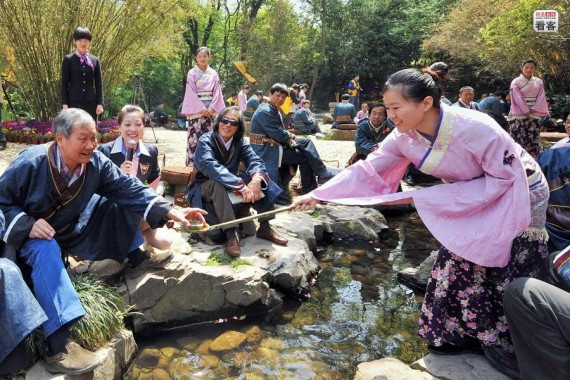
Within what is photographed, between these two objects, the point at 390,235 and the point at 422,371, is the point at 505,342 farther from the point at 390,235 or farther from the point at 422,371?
the point at 390,235

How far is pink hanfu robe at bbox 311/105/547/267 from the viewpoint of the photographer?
258 centimetres

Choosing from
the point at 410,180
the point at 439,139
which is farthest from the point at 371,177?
the point at 410,180

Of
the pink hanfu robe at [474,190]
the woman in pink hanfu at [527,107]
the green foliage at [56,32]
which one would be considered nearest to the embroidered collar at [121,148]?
the pink hanfu robe at [474,190]

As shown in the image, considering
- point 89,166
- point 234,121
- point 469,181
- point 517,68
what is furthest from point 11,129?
point 517,68

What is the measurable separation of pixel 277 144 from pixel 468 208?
3.91 meters

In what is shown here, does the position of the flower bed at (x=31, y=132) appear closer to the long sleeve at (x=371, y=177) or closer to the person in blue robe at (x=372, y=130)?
the person in blue robe at (x=372, y=130)

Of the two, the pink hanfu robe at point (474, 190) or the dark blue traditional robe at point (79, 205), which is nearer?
the pink hanfu robe at point (474, 190)

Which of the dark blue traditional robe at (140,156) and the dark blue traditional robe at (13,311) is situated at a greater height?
the dark blue traditional robe at (140,156)

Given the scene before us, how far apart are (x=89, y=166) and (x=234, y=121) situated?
1.74 m

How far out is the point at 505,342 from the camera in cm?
274

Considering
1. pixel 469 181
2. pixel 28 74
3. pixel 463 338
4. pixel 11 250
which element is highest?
pixel 28 74

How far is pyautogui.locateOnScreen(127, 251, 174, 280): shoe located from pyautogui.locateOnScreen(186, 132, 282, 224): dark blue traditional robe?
811 millimetres

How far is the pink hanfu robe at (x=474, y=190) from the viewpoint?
8.46 ft

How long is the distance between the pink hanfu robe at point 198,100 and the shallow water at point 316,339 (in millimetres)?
3085
